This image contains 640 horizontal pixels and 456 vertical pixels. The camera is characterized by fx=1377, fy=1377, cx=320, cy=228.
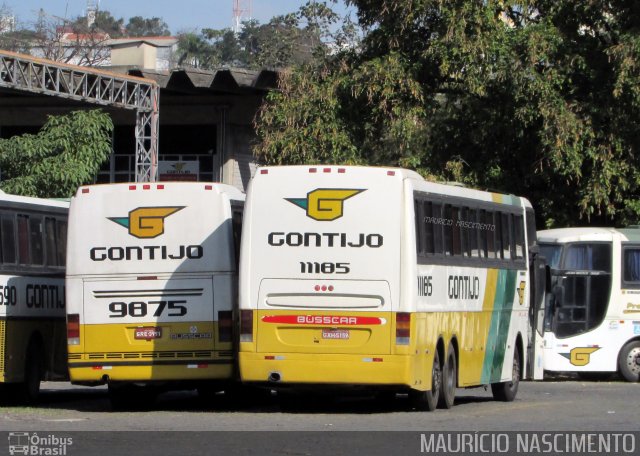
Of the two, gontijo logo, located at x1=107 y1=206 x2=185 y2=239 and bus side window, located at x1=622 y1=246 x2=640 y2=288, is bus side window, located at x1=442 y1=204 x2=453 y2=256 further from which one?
bus side window, located at x1=622 y1=246 x2=640 y2=288

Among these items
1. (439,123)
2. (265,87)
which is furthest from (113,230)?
(265,87)

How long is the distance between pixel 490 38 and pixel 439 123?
3688mm

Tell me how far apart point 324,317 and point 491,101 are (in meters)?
15.3

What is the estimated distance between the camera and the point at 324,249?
16.2 m

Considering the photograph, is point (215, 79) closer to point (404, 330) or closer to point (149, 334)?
point (149, 334)

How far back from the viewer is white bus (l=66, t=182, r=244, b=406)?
16984 millimetres

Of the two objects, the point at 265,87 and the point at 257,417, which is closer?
the point at 257,417

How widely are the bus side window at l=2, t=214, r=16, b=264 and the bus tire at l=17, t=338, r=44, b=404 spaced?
1.36m

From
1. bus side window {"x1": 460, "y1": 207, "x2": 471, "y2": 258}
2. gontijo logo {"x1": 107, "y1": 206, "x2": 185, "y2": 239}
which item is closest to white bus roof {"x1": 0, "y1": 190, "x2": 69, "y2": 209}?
gontijo logo {"x1": 107, "y1": 206, "x2": 185, "y2": 239}

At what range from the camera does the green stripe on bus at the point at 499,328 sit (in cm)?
Result: 1955

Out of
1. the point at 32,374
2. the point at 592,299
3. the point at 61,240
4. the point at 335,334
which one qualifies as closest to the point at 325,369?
the point at 335,334

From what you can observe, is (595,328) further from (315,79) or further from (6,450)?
(6,450)

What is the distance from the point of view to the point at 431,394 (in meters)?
16.9

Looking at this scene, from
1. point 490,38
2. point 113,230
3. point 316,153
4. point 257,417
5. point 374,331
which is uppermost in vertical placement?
point 490,38
